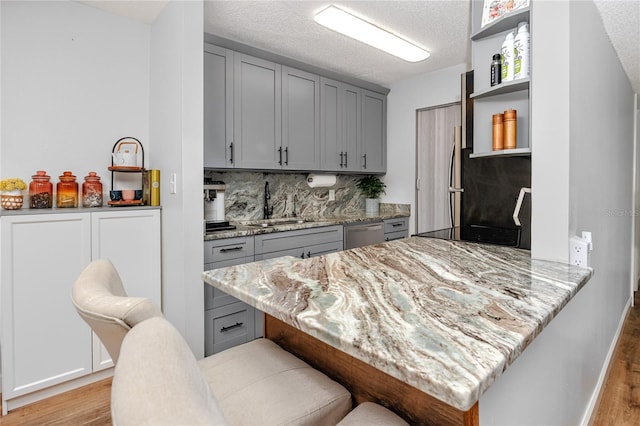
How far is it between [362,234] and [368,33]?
1.85 m

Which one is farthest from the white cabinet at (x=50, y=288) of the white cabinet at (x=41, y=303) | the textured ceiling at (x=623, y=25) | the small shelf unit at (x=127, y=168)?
the textured ceiling at (x=623, y=25)

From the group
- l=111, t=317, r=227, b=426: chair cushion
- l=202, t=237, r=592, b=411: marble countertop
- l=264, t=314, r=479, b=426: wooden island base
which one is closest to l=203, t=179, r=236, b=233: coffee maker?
l=202, t=237, r=592, b=411: marble countertop

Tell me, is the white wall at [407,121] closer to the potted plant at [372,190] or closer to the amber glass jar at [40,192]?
the potted plant at [372,190]

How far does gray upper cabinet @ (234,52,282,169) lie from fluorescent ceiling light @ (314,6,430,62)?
695mm

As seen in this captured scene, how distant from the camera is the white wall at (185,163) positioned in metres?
2.16

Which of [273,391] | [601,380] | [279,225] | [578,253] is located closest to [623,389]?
[601,380]

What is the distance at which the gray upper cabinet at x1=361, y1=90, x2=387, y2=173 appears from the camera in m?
4.12

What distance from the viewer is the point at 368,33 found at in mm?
2861

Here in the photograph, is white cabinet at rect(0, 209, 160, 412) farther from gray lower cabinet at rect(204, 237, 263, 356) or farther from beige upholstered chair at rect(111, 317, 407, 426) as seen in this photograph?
beige upholstered chair at rect(111, 317, 407, 426)

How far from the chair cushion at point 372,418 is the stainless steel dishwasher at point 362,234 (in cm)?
258

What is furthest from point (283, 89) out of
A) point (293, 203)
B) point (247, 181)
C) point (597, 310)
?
point (597, 310)

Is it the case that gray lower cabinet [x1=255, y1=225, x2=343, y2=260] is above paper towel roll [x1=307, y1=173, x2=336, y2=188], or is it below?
below

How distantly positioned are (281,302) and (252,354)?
31 centimetres

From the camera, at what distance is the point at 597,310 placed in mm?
1974
